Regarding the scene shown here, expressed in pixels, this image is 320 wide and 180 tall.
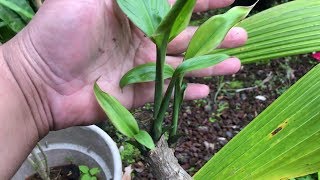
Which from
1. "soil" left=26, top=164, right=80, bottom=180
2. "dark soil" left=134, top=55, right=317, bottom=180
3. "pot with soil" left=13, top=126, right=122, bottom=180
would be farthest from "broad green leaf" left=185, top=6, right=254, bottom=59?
"dark soil" left=134, top=55, right=317, bottom=180

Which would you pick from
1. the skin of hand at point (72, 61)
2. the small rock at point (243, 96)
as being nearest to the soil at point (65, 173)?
the skin of hand at point (72, 61)

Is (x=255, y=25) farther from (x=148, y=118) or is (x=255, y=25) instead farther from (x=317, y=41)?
(x=148, y=118)

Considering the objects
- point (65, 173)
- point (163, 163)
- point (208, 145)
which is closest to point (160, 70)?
point (163, 163)

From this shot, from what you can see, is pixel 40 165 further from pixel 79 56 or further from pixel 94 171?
pixel 79 56

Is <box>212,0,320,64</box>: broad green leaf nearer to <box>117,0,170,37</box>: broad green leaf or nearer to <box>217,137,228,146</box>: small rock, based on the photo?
<box>117,0,170,37</box>: broad green leaf

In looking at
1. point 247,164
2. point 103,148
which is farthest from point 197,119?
point 247,164

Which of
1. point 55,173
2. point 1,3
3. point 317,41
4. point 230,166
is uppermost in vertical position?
point 1,3

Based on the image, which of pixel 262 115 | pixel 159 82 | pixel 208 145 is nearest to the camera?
pixel 159 82
